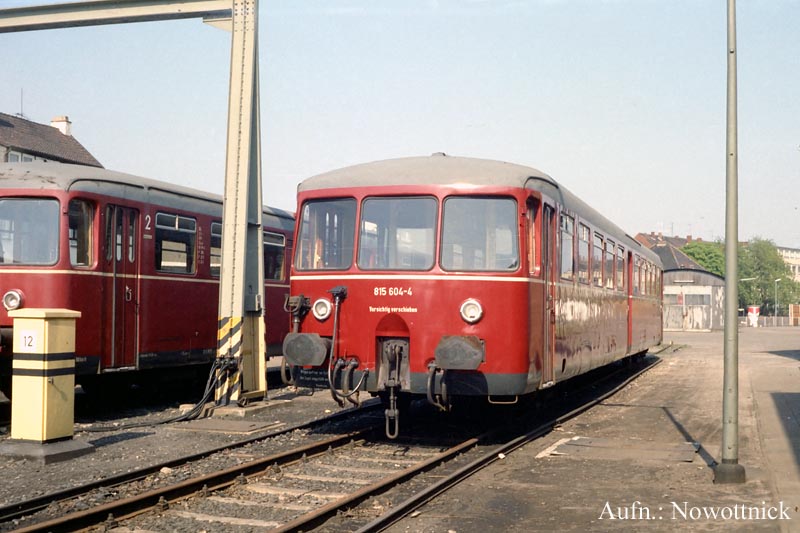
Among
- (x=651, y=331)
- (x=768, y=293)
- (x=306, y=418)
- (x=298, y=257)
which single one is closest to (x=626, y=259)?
(x=651, y=331)

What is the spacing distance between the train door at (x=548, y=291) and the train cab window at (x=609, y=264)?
4.88m

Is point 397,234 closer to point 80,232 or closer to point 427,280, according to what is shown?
point 427,280

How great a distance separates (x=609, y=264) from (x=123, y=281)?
839cm

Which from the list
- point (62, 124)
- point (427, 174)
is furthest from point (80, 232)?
point (62, 124)

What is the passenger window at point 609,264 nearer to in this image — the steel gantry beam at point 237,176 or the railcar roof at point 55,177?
the steel gantry beam at point 237,176

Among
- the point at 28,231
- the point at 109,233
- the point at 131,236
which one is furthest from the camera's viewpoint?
the point at 131,236

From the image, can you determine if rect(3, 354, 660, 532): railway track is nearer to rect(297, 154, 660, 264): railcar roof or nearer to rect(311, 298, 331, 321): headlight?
rect(311, 298, 331, 321): headlight

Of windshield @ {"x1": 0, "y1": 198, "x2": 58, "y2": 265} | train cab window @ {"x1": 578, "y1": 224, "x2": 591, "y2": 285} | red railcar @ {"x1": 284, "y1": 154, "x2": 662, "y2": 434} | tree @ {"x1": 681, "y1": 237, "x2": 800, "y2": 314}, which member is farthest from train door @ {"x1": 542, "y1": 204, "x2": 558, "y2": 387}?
tree @ {"x1": 681, "y1": 237, "x2": 800, "y2": 314}

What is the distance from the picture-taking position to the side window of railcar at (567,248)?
1212 centimetres

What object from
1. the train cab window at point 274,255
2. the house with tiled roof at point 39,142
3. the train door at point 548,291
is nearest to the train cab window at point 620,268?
the train cab window at point 274,255

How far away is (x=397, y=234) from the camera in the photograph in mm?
10500

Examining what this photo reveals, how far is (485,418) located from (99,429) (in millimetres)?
5152

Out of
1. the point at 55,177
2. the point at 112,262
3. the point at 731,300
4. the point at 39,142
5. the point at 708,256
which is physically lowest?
the point at 731,300

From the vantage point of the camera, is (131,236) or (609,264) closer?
(131,236)
